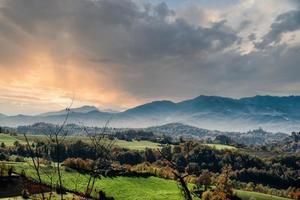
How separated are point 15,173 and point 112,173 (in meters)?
35.8

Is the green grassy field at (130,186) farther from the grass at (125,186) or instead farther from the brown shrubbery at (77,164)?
the brown shrubbery at (77,164)

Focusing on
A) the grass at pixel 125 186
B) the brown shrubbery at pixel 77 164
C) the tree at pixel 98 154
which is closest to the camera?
the tree at pixel 98 154

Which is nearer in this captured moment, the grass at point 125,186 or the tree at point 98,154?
the tree at point 98,154

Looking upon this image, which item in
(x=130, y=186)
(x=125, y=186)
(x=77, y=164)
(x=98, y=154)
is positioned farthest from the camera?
(x=77, y=164)

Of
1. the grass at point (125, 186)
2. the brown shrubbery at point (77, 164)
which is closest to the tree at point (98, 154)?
the grass at point (125, 186)

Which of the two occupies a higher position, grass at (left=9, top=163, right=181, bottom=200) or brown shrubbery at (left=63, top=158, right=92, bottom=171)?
brown shrubbery at (left=63, top=158, right=92, bottom=171)

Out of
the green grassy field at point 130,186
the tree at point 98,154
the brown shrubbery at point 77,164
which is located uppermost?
the tree at point 98,154

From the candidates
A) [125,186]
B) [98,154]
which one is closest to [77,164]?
[125,186]

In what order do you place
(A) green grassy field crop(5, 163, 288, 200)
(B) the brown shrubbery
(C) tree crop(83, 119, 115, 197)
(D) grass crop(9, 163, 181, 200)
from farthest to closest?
(B) the brown shrubbery < (A) green grassy field crop(5, 163, 288, 200) < (D) grass crop(9, 163, 181, 200) < (C) tree crop(83, 119, 115, 197)

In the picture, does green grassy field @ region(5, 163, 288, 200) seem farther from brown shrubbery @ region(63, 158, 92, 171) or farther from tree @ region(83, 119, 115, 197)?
tree @ region(83, 119, 115, 197)

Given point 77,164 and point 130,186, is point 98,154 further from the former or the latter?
point 77,164

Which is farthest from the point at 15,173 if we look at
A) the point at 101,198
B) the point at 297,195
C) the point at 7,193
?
the point at 297,195

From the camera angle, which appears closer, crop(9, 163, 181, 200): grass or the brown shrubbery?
crop(9, 163, 181, 200): grass

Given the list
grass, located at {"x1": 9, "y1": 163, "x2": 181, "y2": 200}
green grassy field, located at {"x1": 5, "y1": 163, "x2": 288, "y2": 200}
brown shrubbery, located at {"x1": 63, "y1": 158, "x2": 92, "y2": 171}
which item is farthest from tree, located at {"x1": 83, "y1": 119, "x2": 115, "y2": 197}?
brown shrubbery, located at {"x1": 63, "y1": 158, "x2": 92, "y2": 171}
